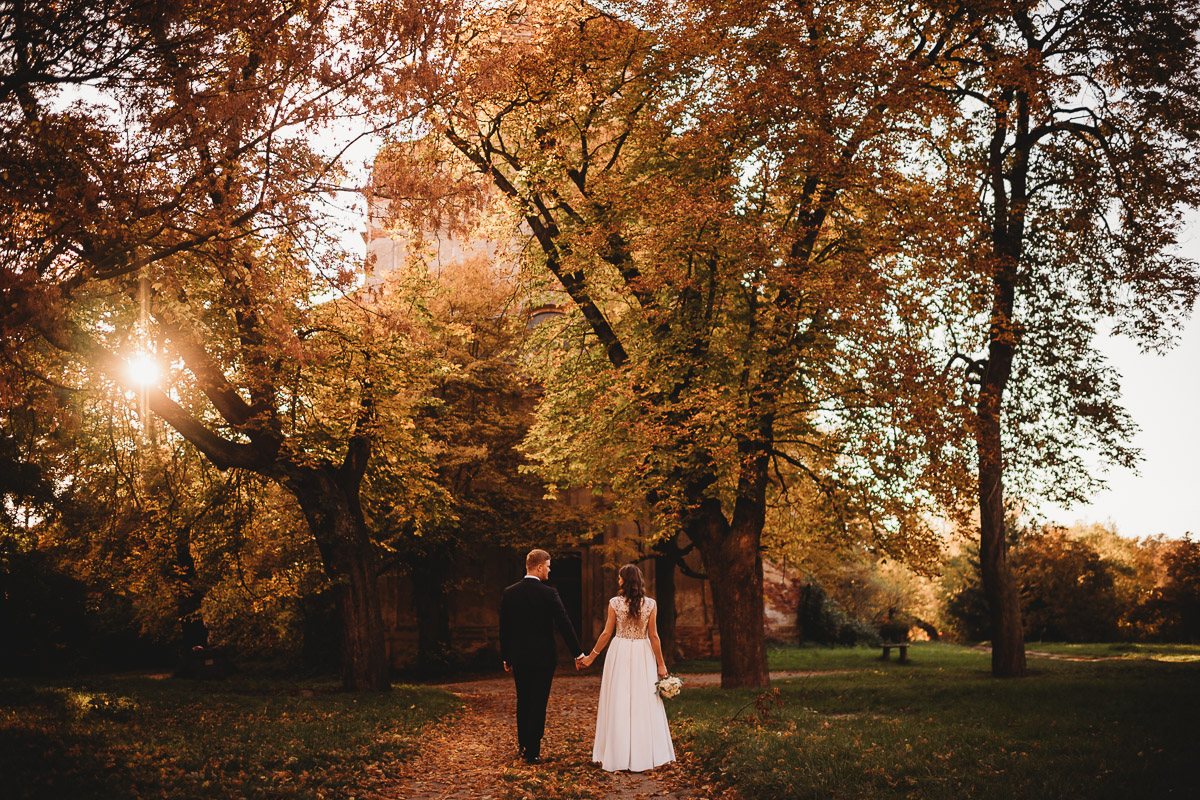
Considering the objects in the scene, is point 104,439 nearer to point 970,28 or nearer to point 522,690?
point 522,690

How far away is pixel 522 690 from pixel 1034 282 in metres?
13.1

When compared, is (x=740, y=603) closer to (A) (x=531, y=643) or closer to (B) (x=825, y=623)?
(A) (x=531, y=643)

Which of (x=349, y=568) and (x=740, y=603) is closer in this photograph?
(x=740, y=603)

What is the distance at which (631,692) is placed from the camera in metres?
7.85

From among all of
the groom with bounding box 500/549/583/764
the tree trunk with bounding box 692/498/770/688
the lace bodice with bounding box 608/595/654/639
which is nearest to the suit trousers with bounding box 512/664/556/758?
the groom with bounding box 500/549/583/764

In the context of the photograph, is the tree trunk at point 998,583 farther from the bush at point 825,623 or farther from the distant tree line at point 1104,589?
the bush at point 825,623

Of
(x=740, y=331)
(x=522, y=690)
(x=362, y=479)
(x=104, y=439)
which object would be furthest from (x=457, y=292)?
(x=522, y=690)

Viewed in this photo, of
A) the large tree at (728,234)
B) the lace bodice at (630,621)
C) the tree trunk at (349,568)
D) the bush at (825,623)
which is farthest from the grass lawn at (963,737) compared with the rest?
the bush at (825,623)

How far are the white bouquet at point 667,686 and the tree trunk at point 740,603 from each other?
7.16 metres

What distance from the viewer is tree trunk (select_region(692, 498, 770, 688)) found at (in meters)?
14.8

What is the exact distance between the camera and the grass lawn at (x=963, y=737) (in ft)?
20.4

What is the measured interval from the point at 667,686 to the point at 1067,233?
12.9 meters

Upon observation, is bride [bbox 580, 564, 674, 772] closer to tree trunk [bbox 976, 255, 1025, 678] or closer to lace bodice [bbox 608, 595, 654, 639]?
lace bodice [bbox 608, 595, 654, 639]

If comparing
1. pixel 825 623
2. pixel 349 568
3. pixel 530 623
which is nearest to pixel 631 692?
pixel 530 623
